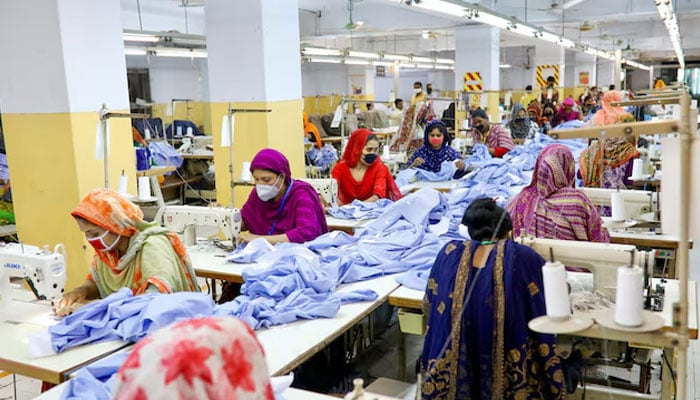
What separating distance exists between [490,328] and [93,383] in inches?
53.1

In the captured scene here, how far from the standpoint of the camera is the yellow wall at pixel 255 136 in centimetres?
620

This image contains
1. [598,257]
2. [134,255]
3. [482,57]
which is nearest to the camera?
[598,257]

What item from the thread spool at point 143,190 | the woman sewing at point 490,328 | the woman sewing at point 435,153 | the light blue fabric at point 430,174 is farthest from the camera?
the woman sewing at point 435,153

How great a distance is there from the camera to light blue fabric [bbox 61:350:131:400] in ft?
6.41

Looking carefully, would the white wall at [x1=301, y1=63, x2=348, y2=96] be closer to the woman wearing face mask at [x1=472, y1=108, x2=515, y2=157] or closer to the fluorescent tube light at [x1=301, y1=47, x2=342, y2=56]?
the fluorescent tube light at [x1=301, y1=47, x2=342, y2=56]

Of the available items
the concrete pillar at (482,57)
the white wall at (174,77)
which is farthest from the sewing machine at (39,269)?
the white wall at (174,77)

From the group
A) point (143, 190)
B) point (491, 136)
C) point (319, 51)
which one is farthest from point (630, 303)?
point (319, 51)

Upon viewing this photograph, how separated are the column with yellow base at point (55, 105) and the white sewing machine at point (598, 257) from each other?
3.50 meters

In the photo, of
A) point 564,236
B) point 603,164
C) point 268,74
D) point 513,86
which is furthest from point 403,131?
point 513,86

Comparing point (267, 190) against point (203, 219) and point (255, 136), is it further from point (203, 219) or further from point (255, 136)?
point (255, 136)

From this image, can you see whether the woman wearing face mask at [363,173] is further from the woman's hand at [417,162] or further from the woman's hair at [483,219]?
the woman's hair at [483,219]

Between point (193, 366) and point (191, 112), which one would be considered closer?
point (193, 366)

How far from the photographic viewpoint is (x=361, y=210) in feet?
16.3

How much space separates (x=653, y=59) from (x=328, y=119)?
17275 mm
